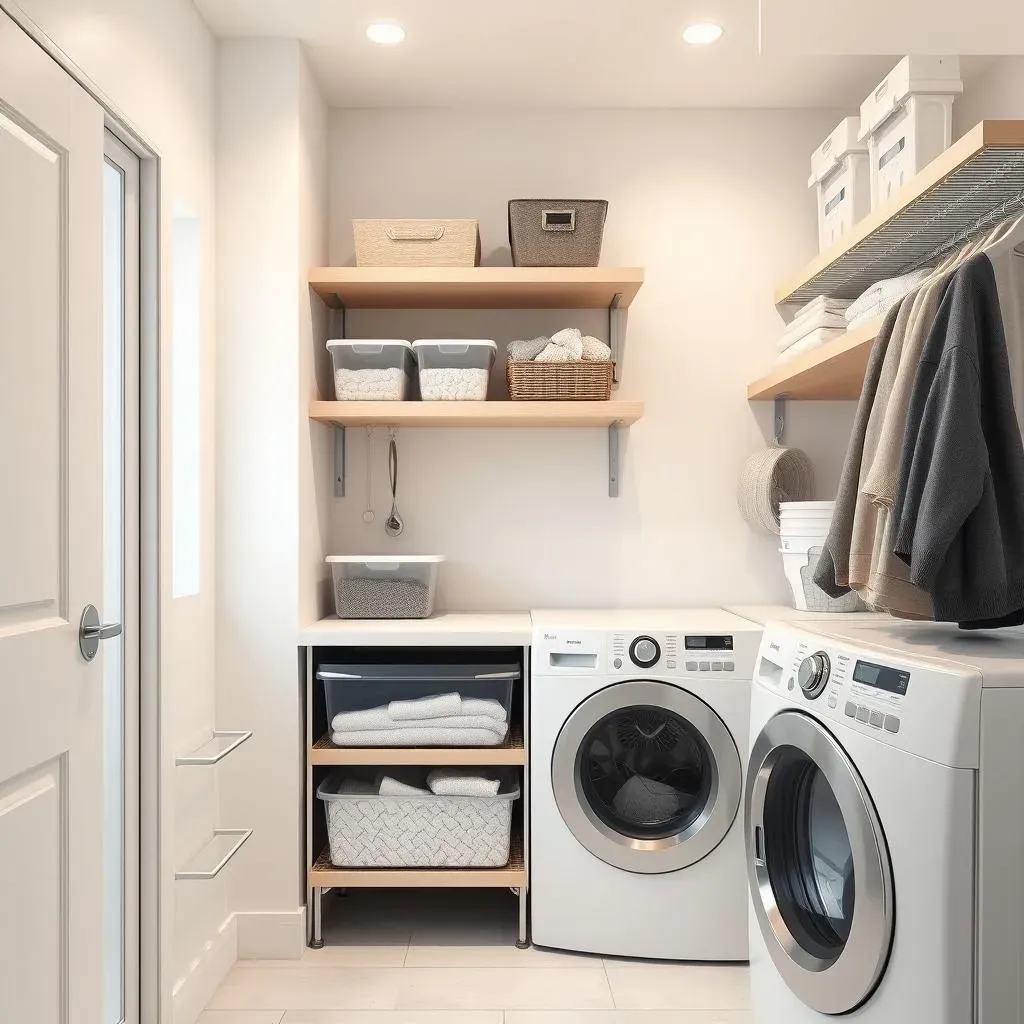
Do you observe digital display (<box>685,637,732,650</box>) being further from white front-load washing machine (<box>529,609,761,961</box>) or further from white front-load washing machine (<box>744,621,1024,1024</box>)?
white front-load washing machine (<box>744,621,1024,1024</box>)

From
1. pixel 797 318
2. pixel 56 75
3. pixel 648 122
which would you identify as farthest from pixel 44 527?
pixel 648 122

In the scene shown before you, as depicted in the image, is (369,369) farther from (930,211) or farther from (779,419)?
(930,211)

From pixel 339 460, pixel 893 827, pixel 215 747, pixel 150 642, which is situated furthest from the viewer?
pixel 339 460

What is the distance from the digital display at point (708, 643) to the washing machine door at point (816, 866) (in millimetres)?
646

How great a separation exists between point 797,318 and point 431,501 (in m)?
1.26

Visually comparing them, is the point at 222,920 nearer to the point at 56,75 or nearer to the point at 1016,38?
the point at 56,75

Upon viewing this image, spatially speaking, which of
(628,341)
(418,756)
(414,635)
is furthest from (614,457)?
(418,756)

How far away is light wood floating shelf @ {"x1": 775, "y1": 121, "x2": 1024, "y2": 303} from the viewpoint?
1768 mm

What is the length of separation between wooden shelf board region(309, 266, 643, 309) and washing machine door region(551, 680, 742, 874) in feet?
3.78

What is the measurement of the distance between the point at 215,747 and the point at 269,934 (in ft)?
1.74

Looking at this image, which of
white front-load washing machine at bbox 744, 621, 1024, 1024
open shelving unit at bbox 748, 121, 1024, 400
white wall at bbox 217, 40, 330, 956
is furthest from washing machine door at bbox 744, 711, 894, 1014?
white wall at bbox 217, 40, 330, 956

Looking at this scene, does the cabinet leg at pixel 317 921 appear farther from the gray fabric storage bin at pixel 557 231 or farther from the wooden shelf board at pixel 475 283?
the gray fabric storage bin at pixel 557 231

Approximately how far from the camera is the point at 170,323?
7.24 feet

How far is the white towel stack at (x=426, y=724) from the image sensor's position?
103 inches
